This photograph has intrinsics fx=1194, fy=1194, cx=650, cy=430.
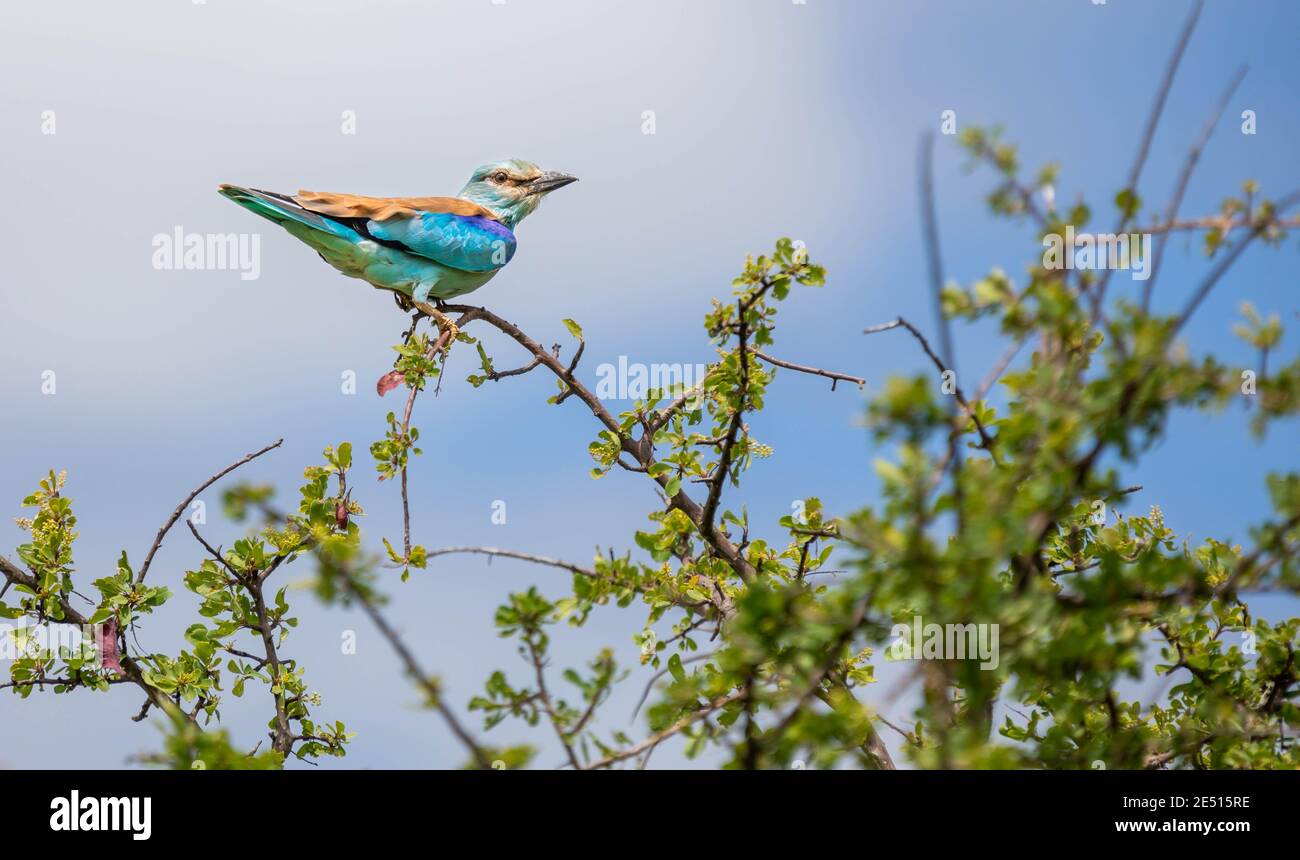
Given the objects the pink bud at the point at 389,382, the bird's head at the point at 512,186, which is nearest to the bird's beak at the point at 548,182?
the bird's head at the point at 512,186

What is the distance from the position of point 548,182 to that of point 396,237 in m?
1.47

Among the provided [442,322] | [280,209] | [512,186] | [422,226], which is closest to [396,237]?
[422,226]

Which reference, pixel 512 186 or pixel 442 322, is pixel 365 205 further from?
pixel 512 186

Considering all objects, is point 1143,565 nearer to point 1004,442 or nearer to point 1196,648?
point 1004,442

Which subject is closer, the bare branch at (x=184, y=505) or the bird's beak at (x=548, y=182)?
the bare branch at (x=184, y=505)

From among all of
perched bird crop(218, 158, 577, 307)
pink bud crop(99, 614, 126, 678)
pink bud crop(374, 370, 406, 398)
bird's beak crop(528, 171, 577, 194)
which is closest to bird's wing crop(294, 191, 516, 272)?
perched bird crop(218, 158, 577, 307)

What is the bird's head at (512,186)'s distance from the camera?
713 cm

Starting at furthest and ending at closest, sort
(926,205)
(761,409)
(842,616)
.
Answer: (761,409), (842,616), (926,205)

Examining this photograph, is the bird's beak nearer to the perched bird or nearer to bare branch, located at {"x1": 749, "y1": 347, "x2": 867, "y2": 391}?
the perched bird

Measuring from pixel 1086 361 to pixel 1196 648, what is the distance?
1.83 metres

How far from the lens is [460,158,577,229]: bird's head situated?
7.13m

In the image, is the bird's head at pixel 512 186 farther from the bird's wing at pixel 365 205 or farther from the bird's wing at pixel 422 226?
the bird's wing at pixel 365 205
